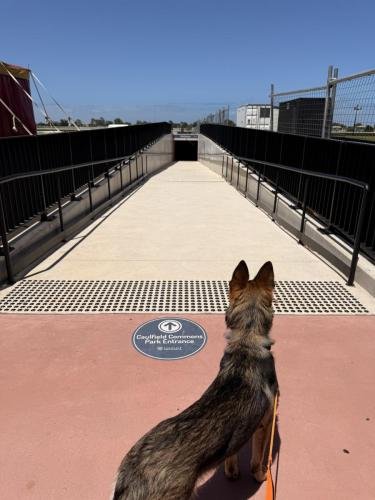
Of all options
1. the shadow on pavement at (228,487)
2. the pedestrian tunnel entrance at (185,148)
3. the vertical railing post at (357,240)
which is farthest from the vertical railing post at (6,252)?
the pedestrian tunnel entrance at (185,148)

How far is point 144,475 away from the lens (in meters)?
1.46

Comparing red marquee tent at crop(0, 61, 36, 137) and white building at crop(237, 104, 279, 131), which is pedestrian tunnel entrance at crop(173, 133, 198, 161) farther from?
red marquee tent at crop(0, 61, 36, 137)

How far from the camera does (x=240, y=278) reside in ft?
7.05

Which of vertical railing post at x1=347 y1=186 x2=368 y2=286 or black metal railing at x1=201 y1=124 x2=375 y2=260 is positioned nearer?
vertical railing post at x1=347 y1=186 x2=368 y2=286

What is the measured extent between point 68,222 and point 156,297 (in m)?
3.44

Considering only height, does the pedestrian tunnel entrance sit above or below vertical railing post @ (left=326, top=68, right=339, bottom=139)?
below

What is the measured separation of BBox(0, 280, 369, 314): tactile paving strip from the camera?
393 cm

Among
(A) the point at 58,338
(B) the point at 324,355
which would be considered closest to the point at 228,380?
(B) the point at 324,355

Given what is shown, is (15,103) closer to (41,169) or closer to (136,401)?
(41,169)

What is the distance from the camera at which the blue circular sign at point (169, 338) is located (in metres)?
3.19

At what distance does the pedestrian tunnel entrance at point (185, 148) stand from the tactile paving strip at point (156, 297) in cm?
2894

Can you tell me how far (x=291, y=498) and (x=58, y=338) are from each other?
235cm

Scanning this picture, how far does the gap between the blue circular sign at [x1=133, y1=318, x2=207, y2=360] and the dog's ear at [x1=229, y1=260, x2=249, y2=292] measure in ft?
4.08

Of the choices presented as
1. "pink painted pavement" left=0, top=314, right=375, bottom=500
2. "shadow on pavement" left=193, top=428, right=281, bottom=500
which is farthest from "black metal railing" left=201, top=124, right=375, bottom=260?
"shadow on pavement" left=193, top=428, right=281, bottom=500
